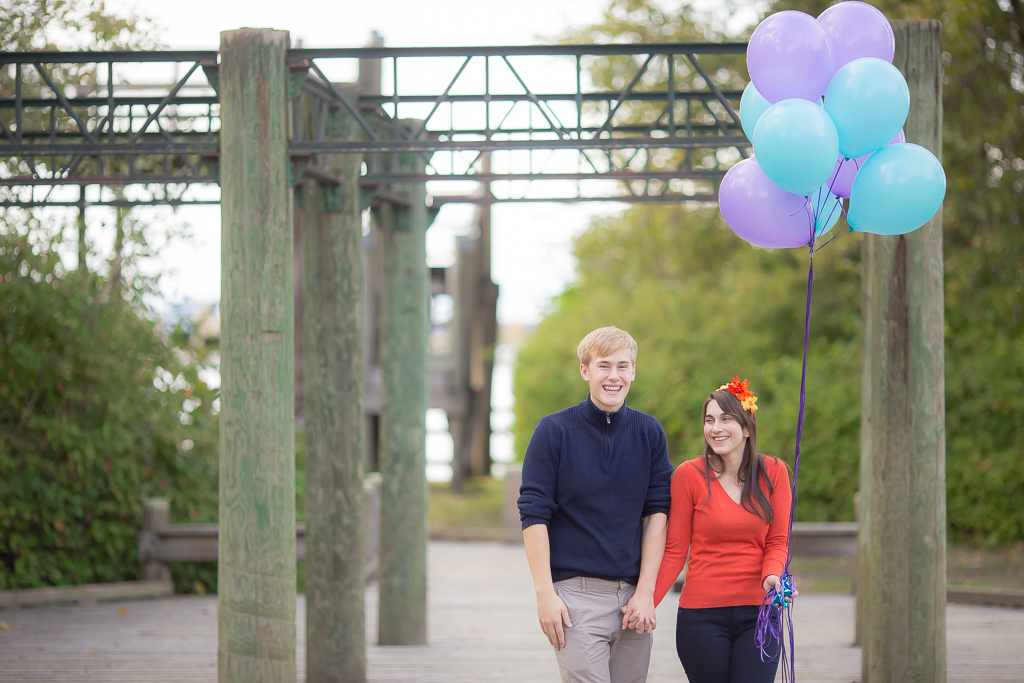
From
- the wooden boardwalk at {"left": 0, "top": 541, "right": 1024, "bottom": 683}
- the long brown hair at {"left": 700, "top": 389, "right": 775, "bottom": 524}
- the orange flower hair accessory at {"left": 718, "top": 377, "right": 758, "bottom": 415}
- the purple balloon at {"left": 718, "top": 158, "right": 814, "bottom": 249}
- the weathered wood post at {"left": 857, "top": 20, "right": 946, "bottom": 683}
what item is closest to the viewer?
the long brown hair at {"left": 700, "top": 389, "right": 775, "bottom": 524}

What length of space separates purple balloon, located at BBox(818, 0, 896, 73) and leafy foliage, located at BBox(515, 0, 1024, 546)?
5.80 meters

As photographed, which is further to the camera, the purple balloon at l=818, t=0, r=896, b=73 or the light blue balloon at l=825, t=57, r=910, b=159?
the purple balloon at l=818, t=0, r=896, b=73

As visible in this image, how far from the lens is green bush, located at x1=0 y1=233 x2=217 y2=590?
33.7 ft

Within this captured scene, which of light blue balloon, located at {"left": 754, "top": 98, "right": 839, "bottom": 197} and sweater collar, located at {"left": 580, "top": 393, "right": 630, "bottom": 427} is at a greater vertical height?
light blue balloon, located at {"left": 754, "top": 98, "right": 839, "bottom": 197}

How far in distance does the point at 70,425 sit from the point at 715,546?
871 centimetres

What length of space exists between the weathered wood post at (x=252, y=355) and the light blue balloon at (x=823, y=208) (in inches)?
102

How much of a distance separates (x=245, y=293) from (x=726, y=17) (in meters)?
11.8

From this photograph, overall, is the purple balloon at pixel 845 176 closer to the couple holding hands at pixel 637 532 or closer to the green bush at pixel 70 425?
the couple holding hands at pixel 637 532

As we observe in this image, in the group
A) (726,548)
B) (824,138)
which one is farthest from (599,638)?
(824,138)

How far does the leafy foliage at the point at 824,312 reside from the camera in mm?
10438

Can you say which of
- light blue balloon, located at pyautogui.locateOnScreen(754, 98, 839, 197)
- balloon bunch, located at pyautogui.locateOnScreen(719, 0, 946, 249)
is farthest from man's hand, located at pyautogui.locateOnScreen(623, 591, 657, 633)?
light blue balloon, located at pyautogui.locateOnScreen(754, 98, 839, 197)

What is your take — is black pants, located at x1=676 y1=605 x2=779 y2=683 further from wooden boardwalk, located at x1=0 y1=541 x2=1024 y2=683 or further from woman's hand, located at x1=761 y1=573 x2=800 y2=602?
wooden boardwalk, located at x1=0 y1=541 x2=1024 y2=683

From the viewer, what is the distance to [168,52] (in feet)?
18.2

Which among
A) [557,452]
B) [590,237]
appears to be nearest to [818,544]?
[557,452]
